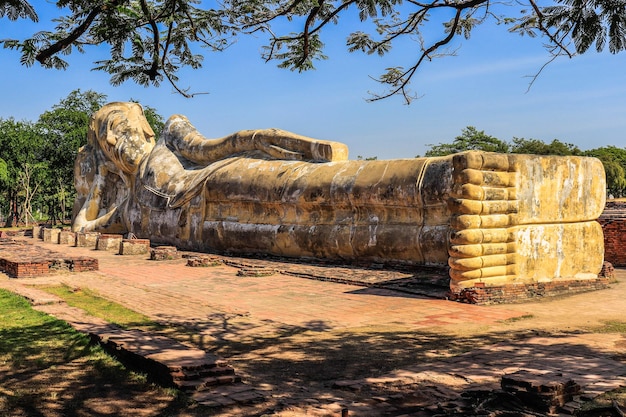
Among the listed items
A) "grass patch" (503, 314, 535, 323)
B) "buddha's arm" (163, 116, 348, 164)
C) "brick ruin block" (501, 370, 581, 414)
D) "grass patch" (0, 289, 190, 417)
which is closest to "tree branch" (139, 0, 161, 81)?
"grass patch" (0, 289, 190, 417)

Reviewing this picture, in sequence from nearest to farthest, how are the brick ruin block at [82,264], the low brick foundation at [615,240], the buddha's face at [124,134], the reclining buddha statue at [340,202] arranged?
the reclining buddha statue at [340,202]
the brick ruin block at [82,264]
the low brick foundation at [615,240]
the buddha's face at [124,134]

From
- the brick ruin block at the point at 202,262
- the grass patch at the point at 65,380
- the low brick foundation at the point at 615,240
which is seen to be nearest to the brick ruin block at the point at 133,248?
the brick ruin block at the point at 202,262

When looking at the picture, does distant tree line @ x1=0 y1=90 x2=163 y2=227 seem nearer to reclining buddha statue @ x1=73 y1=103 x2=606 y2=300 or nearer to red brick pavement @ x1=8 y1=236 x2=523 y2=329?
reclining buddha statue @ x1=73 y1=103 x2=606 y2=300

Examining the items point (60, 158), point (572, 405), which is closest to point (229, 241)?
point (572, 405)

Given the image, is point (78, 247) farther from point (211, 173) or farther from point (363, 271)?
point (363, 271)

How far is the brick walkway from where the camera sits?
16.6ft

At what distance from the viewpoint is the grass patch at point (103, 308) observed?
697 cm

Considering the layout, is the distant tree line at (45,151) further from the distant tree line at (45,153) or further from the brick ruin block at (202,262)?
the brick ruin block at (202,262)

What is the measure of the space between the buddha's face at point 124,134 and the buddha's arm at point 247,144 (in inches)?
39.7

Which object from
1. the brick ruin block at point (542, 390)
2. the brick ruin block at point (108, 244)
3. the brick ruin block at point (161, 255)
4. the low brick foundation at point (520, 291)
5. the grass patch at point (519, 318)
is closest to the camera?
the brick ruin block at point (542, 390)

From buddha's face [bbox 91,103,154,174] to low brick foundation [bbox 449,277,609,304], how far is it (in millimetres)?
12002

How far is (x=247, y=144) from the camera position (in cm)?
1541

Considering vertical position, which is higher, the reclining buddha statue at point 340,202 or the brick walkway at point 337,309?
the reclining buddha statue at point 340,202

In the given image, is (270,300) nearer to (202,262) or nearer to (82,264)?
(202,262)
